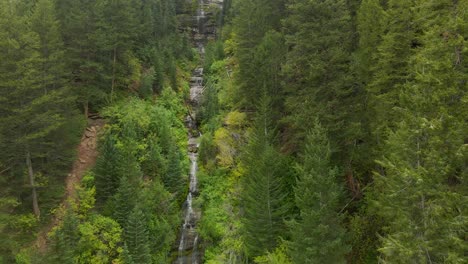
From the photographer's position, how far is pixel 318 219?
17312 millimetres

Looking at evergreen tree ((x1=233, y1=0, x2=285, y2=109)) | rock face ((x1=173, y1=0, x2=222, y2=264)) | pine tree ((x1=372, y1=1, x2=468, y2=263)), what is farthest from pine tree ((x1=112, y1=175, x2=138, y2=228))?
pine tree ((x1=372, y1=1, x2=468, y2=263))

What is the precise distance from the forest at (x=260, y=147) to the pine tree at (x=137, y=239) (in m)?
0.15

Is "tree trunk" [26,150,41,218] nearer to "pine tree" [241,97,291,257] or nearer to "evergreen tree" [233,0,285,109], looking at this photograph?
"pine tree" [241,97,291,257]

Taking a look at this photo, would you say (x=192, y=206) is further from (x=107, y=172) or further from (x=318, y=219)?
(x=318, y=219)

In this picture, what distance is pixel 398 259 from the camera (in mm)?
13547

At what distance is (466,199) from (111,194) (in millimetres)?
23438

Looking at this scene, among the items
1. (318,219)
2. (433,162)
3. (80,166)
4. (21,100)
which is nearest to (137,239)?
(80,166)

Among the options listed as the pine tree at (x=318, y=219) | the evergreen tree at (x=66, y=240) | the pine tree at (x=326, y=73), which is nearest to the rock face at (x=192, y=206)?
the evergreen tree at (x=66, y=240)

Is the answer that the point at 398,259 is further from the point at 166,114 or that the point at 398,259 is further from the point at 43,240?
the point at 166,114

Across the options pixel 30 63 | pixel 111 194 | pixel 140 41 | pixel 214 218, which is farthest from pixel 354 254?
pixel 140 41

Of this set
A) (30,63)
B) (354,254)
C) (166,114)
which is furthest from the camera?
(166,114)

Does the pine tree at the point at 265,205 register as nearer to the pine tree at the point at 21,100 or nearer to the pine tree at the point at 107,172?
the pine tree at the point at 107,172

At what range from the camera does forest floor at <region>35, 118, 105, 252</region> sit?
25.0 meters

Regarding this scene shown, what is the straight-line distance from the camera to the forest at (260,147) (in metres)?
13.5
